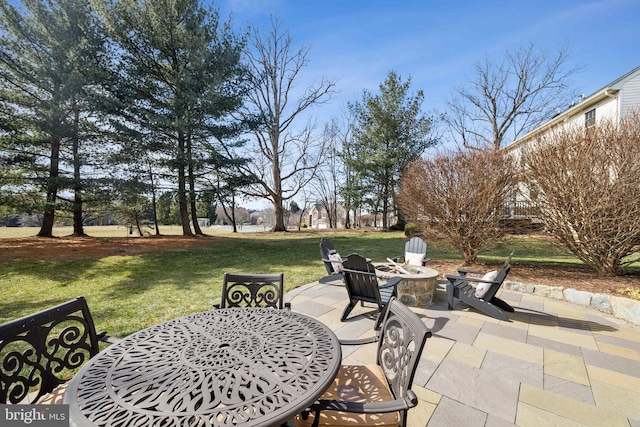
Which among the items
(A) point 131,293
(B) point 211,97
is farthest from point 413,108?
(A) point 131,293

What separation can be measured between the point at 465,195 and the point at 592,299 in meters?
2.82

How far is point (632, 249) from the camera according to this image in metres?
4.70

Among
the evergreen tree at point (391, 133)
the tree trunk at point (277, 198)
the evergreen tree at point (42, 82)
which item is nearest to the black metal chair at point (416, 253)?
the evergreen tree at point (391, 133)

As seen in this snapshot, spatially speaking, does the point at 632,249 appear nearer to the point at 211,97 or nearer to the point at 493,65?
the point at 211,97

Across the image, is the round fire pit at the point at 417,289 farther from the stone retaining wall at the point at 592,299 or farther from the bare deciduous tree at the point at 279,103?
the bare deciduous tree at the point at 279,103

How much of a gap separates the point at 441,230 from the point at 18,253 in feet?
40.9

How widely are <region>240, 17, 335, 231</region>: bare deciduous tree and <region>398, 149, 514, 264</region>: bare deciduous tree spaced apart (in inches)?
482

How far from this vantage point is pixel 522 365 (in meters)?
2.43

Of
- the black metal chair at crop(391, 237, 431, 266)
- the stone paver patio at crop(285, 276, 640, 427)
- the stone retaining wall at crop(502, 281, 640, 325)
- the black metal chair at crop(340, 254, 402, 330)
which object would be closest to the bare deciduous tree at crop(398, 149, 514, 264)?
the black metal chair at crop(391, 237, 431, 266)

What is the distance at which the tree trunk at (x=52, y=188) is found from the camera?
31.9ft

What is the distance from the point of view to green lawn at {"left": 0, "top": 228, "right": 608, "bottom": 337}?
385 cm

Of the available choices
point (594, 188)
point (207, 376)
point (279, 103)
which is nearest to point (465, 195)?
point (594, 188)

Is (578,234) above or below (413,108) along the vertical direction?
below

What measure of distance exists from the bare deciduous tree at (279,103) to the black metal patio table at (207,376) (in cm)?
1596
